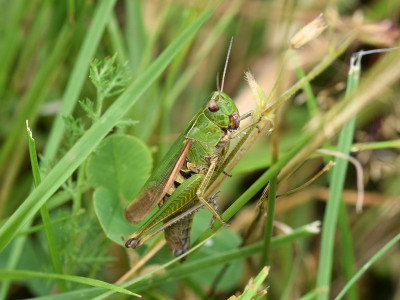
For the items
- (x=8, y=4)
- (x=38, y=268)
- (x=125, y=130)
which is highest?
(x=8, y=4)

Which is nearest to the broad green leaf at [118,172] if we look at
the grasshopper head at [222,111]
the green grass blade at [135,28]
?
the grasshopper head at [222,111]

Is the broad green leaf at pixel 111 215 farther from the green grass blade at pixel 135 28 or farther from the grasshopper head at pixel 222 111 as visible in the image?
the green grass blade at pixel 135 28

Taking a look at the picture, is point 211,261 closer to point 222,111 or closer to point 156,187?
point 156,187

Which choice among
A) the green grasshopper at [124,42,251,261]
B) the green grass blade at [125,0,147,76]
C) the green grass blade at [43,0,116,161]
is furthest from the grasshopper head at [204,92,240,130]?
the green grass blade at [125,0,147,76]

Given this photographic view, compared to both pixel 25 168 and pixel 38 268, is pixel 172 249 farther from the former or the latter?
pixel 25 168

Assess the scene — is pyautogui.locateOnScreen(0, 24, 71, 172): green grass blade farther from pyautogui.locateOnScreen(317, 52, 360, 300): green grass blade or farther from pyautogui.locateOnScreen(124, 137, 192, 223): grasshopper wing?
pyautogui.locateOnScreen(317, 52, 360, 300): green grass blade

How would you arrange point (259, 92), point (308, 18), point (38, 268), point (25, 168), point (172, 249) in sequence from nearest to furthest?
point (259, 92)
point (172, 249)
point (38, 268)
point (25, 168)
point (308, 18)

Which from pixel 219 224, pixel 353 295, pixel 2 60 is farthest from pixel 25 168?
pixel 353 295
